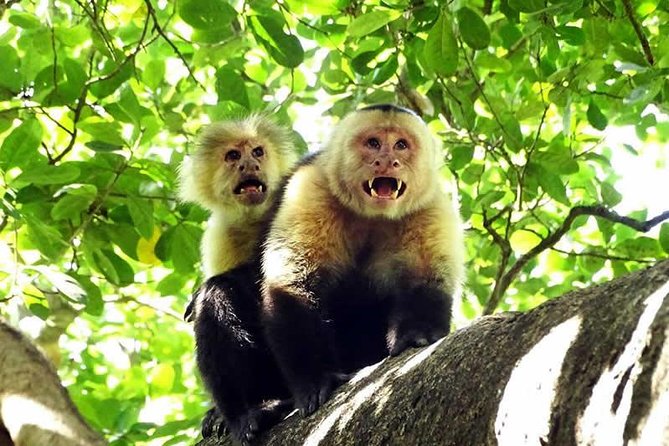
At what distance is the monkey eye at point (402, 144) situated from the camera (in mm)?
5066

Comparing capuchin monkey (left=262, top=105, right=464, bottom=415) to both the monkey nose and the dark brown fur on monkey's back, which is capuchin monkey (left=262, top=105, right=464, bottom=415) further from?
the dark brown fur on monkey's back

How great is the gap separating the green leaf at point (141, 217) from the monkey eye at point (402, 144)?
4.56ft

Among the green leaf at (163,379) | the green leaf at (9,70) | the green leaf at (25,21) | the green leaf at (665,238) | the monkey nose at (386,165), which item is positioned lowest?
the green leaf at (665,238)

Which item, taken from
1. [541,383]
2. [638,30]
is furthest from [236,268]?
[541,383]

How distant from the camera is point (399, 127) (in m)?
5.09

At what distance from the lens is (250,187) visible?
6.02 m

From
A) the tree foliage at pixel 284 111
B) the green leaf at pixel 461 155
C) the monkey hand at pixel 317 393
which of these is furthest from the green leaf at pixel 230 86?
the monkey hand at pixel 317 393

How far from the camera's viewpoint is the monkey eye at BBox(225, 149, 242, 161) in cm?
639

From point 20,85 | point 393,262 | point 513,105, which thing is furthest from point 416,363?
point 513,105

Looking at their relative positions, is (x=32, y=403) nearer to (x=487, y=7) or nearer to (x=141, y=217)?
(x=141, y=217)

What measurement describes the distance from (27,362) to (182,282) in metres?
2.73

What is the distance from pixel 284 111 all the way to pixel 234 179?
22.4 inches

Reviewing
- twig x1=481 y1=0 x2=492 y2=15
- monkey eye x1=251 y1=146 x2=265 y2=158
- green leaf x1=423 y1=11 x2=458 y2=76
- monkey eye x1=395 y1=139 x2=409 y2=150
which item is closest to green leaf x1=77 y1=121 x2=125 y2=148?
monkey eye x1=395 y1=139 x2=409 y2=150

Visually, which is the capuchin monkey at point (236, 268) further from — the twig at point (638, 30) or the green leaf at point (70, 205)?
the twig at point (638, 30)
